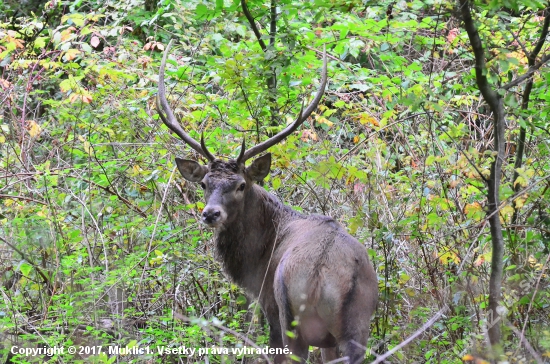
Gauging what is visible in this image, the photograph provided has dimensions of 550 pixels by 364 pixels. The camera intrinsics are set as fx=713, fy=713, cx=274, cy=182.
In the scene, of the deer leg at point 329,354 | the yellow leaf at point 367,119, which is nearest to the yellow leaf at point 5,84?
the yellow leaf at point 367,119

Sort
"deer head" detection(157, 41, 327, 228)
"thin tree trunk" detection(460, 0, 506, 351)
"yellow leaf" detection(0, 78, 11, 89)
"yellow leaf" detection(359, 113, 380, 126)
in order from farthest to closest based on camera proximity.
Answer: "yellow leaf" detection(0, 78, 11, 89) → "yellow leaf" detection(359, 113, 380, 126) → "deer head" detection(157, 41, 327, 228) → "thin tree trunk" detection(460, 0, 506, 351)

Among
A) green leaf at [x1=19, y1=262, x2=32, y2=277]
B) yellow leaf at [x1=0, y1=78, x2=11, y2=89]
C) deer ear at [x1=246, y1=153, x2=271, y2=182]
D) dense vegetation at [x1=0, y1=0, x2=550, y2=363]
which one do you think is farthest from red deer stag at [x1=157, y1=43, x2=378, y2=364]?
yellow leaf at [x1=0, y1=78, x2=11, y2=89]

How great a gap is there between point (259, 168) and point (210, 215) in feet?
2.93

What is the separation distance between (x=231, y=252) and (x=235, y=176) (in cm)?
80

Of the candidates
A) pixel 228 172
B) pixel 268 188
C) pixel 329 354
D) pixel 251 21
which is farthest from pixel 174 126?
pixel 329 354

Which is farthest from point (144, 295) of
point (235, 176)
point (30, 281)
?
point (235, 176)

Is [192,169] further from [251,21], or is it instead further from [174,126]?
[251,21]

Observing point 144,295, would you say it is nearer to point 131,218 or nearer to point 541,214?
point 131,218

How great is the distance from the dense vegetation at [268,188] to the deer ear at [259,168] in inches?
16.6

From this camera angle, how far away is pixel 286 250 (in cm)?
665

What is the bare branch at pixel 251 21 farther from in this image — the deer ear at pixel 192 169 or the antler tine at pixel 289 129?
the deer ear at pixel 192 169

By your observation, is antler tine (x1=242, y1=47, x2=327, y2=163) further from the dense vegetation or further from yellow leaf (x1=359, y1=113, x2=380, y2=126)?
yellow leaf (x1=359, y1=113, x2=380, y2=126)

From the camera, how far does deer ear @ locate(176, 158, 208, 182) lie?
7375mm

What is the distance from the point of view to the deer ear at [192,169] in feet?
24.2
